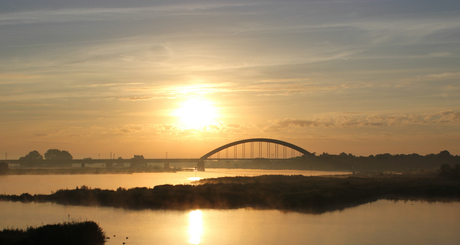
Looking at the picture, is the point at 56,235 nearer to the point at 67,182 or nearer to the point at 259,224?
the point at 259,224

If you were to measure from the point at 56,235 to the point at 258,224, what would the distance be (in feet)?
38.8

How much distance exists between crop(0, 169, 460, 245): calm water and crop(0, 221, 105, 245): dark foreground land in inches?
47.7

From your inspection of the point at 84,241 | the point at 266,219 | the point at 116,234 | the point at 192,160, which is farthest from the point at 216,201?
the point at 192,160

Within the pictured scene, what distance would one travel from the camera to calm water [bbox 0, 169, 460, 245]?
2039cm

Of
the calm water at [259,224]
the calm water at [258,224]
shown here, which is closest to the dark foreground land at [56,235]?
the calm water at [259,224]

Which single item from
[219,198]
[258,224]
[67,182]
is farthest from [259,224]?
[67,182]

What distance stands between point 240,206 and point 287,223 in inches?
361

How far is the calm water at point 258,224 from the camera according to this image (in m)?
20.4

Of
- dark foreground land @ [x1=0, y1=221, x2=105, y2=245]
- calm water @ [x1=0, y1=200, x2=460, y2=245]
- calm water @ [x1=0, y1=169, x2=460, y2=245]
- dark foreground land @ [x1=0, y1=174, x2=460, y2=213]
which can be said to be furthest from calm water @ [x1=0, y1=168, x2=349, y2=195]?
dark foreground land @ [x1=0, y1=221, x2=105, y2=245]

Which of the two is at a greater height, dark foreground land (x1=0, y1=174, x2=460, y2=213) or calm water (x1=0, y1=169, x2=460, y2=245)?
dark foreground land (x1=0, y1=174, x2=460, y2=213)

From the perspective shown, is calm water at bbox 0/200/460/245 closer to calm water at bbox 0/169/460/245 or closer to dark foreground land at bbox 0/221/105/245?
calm water at bbox 0/169/460/245

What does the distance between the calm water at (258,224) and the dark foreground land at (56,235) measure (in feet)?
3.97

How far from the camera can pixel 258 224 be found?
81.3 feet

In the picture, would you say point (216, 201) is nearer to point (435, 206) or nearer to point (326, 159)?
point (435, 206)
